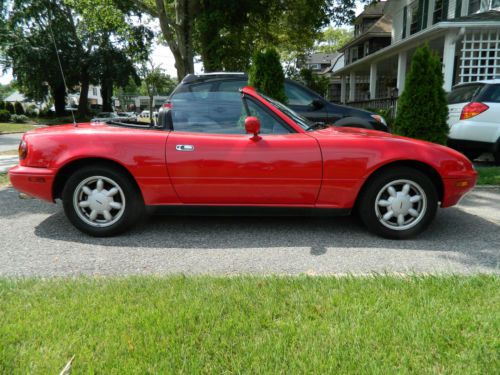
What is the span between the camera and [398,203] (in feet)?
12.6

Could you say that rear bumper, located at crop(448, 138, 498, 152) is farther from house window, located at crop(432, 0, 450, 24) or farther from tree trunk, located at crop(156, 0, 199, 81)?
house window, located at crop(432, 0, 450, 24)

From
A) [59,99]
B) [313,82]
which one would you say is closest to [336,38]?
[313,82]

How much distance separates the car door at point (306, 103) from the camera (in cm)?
755

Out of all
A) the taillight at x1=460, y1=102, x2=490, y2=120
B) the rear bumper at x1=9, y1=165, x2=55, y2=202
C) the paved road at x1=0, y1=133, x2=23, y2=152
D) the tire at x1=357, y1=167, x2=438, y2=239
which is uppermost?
the taillight at x1=460, y1=102, x2=490, y2=120

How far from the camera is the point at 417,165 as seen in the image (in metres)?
3.85

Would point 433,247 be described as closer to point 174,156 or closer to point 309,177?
point 309,177

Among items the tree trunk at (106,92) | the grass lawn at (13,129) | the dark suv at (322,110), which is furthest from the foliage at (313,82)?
the dark suv at (322,110)

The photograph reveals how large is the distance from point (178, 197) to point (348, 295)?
1954mm

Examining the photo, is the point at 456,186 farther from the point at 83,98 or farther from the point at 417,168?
the point at 83,98

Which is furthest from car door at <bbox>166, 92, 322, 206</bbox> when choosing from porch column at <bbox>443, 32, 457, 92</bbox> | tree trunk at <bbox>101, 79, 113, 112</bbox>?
tree trunk at <bbox>101, 79, 113, 112</bbox>

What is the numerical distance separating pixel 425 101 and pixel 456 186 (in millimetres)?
3283

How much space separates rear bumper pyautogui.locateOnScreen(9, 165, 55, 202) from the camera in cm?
388

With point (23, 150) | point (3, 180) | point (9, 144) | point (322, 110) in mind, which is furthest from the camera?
point (9, 144)

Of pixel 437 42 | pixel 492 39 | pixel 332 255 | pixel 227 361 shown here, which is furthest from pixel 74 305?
pixel 437 42
